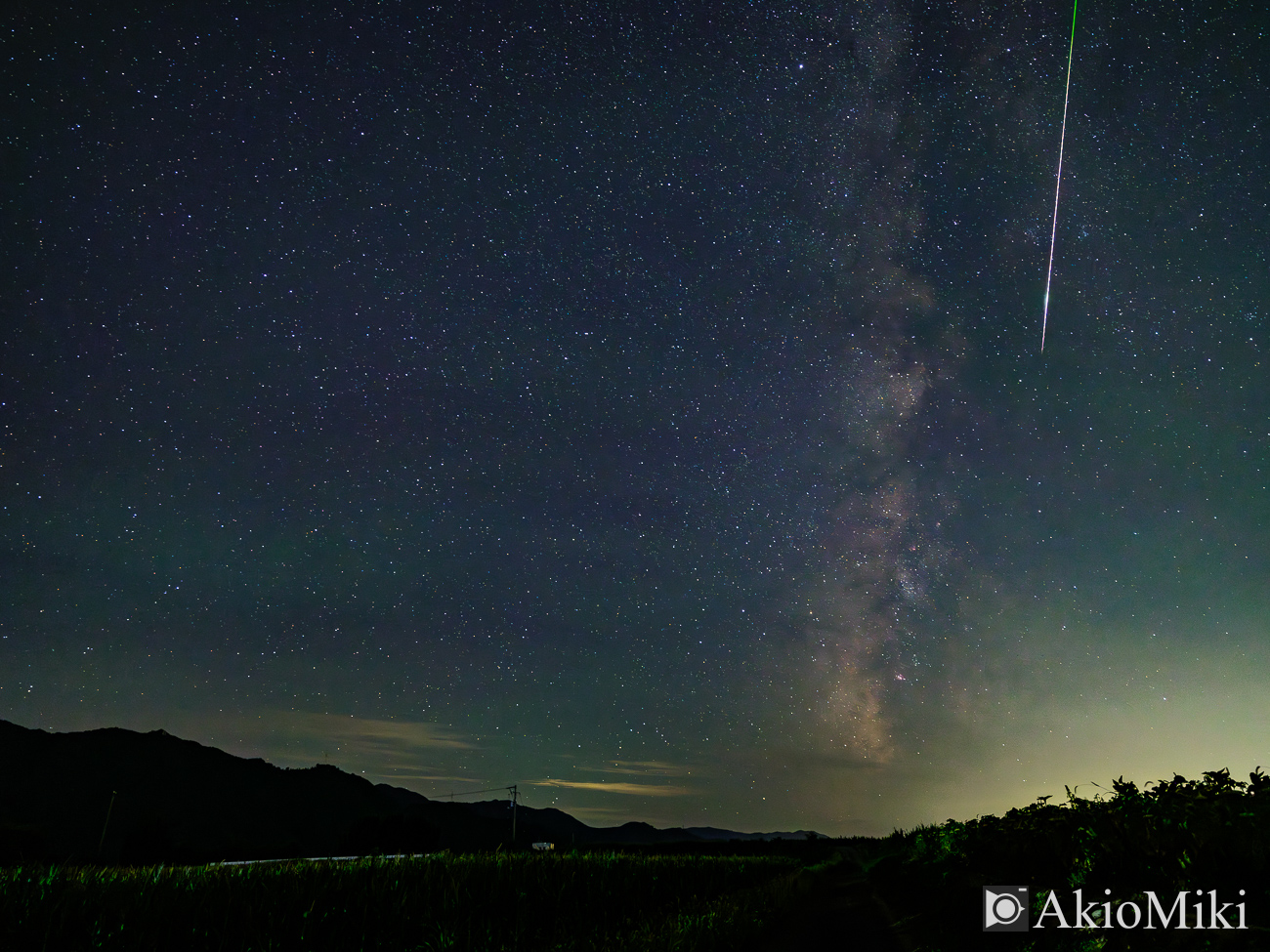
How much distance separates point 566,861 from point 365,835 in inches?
3007

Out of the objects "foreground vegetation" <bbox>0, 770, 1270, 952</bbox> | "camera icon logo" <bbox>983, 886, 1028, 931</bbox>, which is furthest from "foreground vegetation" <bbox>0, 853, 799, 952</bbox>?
"camera icon logo" <bbox>983, 886, 1028, 931</bbox>

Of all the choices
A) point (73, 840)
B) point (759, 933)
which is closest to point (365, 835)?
point (759, 933)

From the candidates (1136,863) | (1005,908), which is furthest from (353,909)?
(1136,863)

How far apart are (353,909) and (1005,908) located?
9.01 meters

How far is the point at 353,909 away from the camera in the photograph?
10.2 metres

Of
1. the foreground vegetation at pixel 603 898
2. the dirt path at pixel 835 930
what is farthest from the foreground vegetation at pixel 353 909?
the dirt path at pixel 835 930

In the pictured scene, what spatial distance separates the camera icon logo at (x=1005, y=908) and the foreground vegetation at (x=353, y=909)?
362 cm

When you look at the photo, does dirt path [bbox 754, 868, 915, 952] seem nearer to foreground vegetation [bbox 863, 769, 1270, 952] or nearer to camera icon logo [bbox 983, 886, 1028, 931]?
foreground vegetation [bbox 863, 769, 1270, 952]

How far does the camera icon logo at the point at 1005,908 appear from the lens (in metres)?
10.4

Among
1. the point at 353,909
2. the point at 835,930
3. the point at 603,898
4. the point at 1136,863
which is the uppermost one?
the point at 1136,863

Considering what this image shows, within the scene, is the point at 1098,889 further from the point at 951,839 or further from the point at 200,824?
the point at 200,824

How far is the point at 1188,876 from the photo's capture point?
8125 millimetres

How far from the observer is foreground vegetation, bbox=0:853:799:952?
8.09 meters

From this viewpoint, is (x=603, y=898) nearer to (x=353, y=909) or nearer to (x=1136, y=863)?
(x=353, y=909)
